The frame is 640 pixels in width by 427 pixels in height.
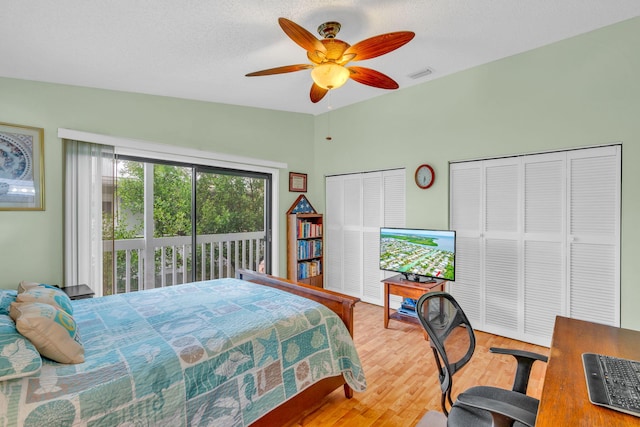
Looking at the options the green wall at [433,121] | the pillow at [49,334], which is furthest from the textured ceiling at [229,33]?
the pillow at [49,334]

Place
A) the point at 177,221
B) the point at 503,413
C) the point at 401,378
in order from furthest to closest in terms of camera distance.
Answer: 1. the point at 177,221
2. the point at 401,378
3. the point at 503,413

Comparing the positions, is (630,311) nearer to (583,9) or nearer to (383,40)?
(583,9)

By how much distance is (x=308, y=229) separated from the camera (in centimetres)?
463

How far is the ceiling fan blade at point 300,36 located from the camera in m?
1.73

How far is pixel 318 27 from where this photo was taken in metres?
2.29

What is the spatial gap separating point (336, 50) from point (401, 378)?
243 cm

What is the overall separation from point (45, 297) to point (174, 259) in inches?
85.1

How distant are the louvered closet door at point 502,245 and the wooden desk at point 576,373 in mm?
1510

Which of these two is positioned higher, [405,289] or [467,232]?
[467,232]

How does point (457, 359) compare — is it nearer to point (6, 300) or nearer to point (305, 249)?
point (6, 300)

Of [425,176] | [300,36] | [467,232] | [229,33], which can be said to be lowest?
[467,232]

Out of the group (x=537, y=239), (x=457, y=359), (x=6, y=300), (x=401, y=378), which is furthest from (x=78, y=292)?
(x=537, y=239)

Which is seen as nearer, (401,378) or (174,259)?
(401,378)

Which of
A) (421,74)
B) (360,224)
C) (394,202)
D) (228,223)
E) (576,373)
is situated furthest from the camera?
(360,224)
